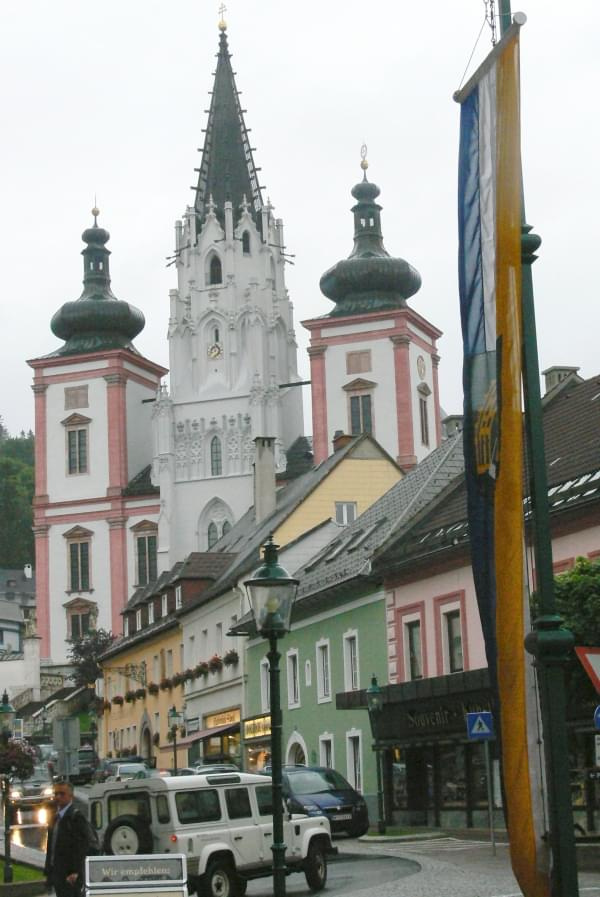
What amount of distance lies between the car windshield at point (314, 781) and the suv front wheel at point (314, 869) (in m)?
7.76

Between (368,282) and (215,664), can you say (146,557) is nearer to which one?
(368,282)

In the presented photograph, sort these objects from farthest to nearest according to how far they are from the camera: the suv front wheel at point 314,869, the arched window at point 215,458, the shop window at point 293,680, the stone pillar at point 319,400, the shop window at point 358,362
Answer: the arched window at point 215,458
the shop window at point 358,362
the stone pillar at point 319,400
the shop window at point 293,680
the suv front wheel at point 314,869

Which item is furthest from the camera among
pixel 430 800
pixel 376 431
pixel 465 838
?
pixel 376 431

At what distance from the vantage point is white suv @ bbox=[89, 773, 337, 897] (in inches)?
826

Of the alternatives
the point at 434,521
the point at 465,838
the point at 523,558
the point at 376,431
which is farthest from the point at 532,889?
the point at 376,431

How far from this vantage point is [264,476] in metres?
56.3

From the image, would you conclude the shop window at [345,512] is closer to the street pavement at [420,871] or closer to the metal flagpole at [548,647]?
the street pavement at [420,871]

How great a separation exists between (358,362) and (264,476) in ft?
142

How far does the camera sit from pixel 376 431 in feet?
318

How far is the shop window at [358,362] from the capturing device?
3883 inches

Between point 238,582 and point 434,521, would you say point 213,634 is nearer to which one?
point 238,582

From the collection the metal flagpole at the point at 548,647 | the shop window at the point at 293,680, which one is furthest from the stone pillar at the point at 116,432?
the metal flagpole at the point at 548,647

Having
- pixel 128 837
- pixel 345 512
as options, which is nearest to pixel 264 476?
pixel 345 512

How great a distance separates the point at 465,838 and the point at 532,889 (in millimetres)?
19699
